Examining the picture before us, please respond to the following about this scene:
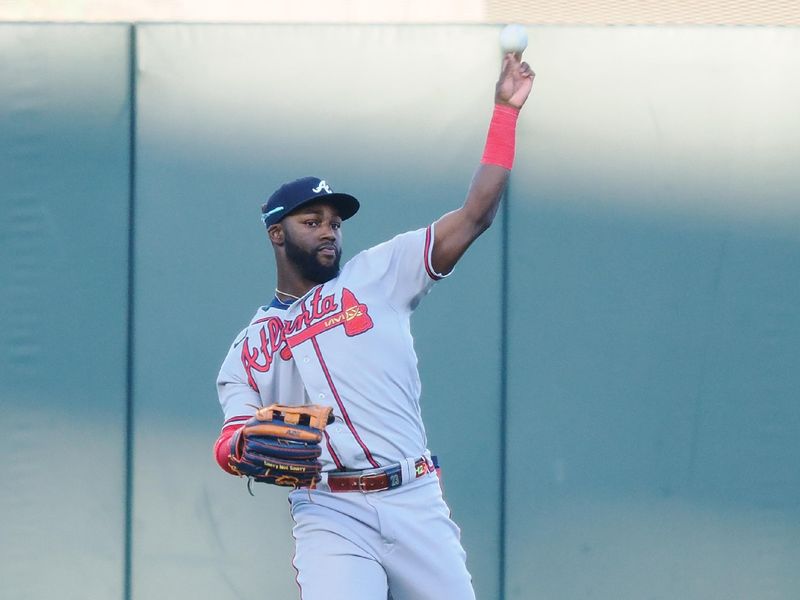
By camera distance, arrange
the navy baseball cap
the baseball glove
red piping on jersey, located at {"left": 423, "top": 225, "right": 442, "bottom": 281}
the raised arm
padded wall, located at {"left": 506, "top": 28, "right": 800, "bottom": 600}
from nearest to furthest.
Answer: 1. the baseball glove
2. the raised arm
3. red piping on jersey, located at {"left": 423, "top": 225, "right": 442, "bottom": 281}
4. the navy baseball cap
5. padded wall, located at {"left": 506, "top": 28, "right": 800, "bottom": 600}

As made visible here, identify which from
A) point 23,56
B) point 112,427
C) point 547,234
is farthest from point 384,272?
point 23,56

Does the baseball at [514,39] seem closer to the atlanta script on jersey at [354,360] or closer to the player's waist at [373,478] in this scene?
the atlanta script on jersey at [354,360]

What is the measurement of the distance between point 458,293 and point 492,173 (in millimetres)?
1569

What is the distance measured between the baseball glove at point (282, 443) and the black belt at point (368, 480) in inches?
5.3

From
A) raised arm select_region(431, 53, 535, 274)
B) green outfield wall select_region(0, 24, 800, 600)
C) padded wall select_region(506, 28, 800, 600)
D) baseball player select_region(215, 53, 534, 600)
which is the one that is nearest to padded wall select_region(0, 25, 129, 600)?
green outfield wall select_region(0, 24, 800, 600)

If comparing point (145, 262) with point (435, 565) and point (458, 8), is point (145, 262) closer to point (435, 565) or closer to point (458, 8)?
point (458, 8)

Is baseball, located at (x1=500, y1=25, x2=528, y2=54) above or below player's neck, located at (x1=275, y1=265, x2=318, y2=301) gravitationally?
above

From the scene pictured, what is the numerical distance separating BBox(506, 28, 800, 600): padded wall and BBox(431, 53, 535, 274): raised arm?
1.49 metres

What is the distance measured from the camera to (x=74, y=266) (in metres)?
5.00

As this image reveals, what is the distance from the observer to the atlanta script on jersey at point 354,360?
3.46 m

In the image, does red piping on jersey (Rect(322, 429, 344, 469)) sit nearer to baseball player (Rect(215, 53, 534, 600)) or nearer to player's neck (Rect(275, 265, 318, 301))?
baseball player (Rect(215, 53, 534, 600))

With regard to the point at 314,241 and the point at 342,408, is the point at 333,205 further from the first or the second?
the point at 342,408

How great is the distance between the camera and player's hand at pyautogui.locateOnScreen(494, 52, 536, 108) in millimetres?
3396


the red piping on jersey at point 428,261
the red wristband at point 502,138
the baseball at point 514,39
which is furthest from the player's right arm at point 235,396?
the baseball at point 514,39
